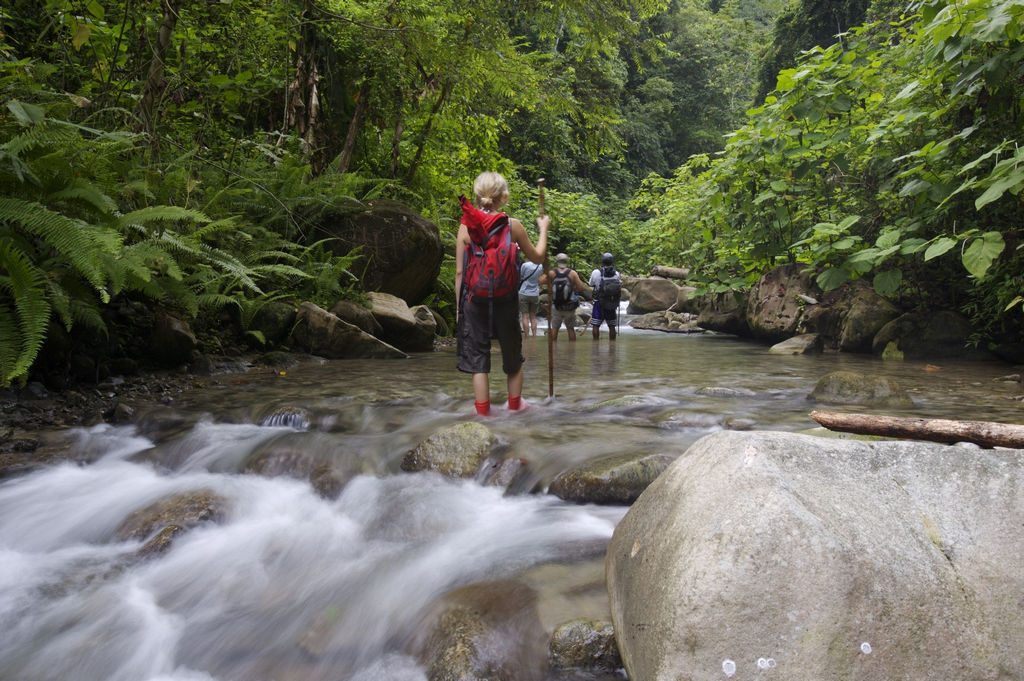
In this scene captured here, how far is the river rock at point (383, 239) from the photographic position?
11.1 metres

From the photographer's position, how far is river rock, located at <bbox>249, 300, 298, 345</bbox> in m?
9.16

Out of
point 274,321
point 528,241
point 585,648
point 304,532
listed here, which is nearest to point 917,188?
point 528,241

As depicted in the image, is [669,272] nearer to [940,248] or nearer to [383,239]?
[383,239]

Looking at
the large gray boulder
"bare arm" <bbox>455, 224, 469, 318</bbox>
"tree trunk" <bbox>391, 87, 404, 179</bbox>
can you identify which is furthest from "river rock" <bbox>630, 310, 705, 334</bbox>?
the large gray boulder

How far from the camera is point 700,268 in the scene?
1611 cm

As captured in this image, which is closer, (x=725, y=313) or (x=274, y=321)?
(x=274, y=321)

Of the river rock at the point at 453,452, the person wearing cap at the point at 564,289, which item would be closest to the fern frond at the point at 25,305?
the river rock at the point at 453,452

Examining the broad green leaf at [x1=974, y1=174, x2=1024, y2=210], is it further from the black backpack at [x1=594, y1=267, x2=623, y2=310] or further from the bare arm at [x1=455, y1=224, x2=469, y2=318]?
the black backpack at [x1=594, y1=267, x2=623, y2=310]

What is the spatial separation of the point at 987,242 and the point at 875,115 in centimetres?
524

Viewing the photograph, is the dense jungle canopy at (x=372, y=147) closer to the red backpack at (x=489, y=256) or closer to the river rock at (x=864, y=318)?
the river rock at (x=864, y=318)

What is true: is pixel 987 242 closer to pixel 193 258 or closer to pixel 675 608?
pixel 675 608

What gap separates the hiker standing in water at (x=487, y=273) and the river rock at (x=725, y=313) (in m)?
10.6

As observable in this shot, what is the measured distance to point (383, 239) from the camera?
1142 centimetres

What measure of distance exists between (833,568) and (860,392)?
16.1 ft
